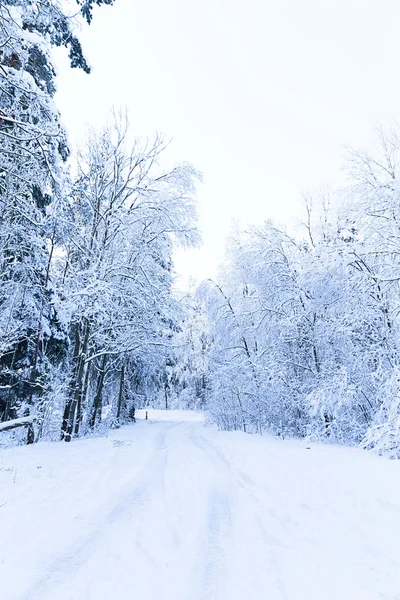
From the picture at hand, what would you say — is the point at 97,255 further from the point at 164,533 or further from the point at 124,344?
the point at 164,533

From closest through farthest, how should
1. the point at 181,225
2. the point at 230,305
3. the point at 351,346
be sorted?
the point at 351,346
the point at 181,225
the point at 230,305

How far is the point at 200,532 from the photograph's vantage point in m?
3.70

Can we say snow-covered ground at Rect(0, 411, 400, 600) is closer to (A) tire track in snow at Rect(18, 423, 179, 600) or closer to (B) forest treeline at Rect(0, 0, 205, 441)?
(A) tire track in snow at Rect(18, 423, 179, 600)

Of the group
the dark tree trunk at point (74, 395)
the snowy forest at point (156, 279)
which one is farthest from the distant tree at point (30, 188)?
the dark tree trunk at point (74, 395)

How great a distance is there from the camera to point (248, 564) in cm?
299

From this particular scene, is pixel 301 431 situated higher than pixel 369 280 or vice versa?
pixel 369 280

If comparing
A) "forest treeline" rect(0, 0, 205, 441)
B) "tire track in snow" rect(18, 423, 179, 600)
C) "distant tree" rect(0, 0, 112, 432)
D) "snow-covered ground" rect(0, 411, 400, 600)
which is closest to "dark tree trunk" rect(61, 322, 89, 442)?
"forest treeline" rect(0, 0, 205, 441)

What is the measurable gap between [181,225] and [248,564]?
1085 centimetres

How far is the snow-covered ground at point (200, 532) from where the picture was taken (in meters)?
2.62

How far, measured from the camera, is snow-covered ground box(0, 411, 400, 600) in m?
2.62

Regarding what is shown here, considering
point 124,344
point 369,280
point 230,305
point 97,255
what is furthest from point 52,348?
point 369,280

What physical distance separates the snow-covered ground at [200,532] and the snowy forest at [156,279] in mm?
3263

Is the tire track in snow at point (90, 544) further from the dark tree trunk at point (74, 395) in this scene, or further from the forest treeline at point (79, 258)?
the dark tree trunk at point (74, 395)

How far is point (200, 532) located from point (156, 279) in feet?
33.3
